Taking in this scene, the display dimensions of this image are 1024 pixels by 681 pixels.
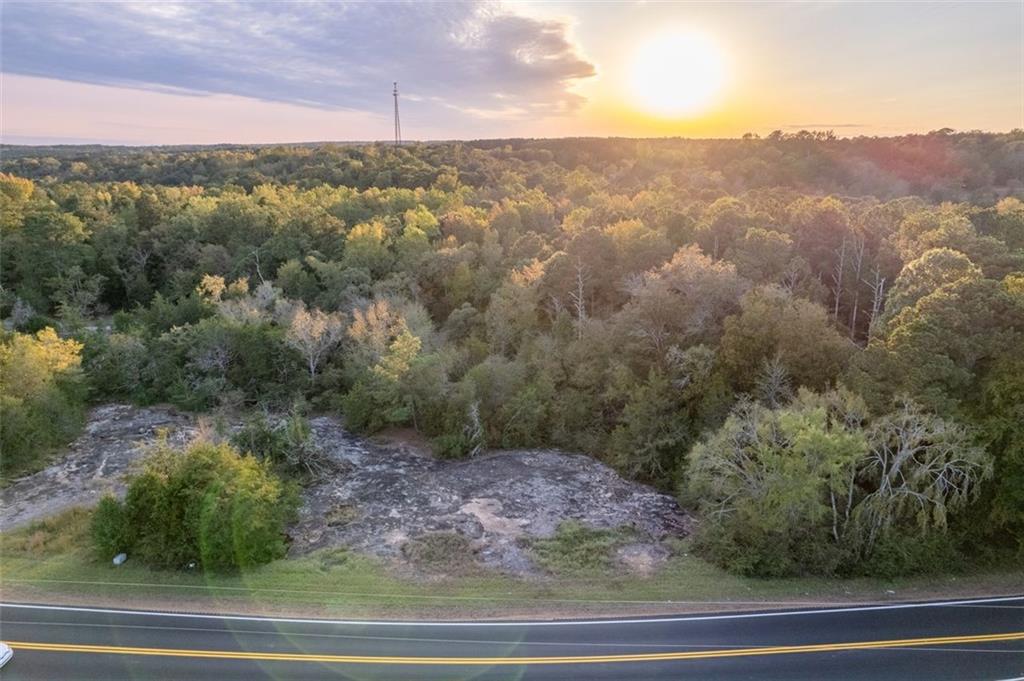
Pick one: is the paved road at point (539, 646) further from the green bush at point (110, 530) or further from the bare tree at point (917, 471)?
the green bush at point (110, 530)

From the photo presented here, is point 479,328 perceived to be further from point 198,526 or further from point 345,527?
point 198,526

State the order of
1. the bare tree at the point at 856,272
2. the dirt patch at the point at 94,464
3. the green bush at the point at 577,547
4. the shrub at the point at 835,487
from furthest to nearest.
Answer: the bare tree at the point at 856,272, the dirt patch at the point at 94,464, the green bush at the point at 577,547, the shrub at the point at 835,487

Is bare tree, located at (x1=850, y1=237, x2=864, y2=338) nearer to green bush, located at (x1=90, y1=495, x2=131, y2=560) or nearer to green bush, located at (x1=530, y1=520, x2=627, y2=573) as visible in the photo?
green bush, located at (x1=530, y1=520, x2=627, y2=573)

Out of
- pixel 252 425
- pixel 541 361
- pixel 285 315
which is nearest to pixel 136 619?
pixel 252 425

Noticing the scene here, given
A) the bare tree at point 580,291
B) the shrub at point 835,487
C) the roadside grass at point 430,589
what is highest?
the bare tree at point 580,291

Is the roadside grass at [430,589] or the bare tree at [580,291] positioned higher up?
the bare tree at [580,291]

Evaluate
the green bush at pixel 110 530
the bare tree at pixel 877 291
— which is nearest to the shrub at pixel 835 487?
the bare tree at pixel 877 291

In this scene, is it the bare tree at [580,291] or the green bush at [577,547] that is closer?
the green bush at [577,547]
